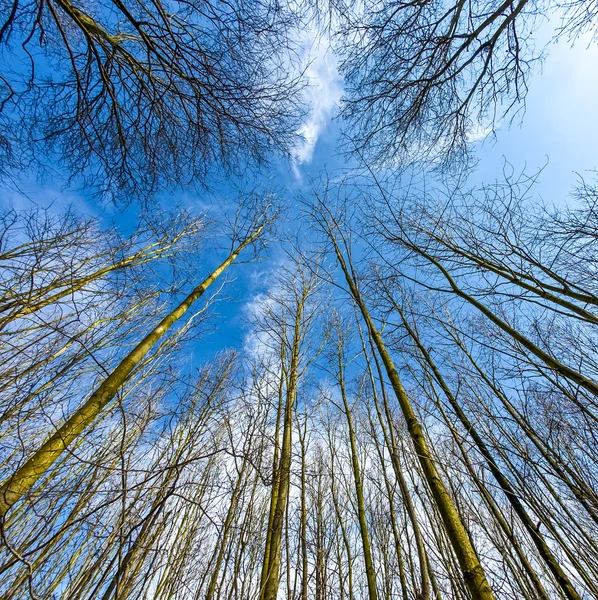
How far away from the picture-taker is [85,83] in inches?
125

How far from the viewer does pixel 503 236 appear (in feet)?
9.93

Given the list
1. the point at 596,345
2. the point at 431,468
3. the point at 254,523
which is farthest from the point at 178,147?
the point at 596,345

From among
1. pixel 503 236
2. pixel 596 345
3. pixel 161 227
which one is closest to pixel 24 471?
pixel 503 236

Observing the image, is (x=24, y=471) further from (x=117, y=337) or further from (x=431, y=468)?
(x=117, y=337)

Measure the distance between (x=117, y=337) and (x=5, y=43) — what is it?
4871 millimetres

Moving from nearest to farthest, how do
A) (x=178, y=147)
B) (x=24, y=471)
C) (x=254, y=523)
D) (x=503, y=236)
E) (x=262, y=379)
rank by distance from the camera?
(x=24, y=471)
(x=503, y=236)
(x=178, y=147)
(x=262, y=379)
(x=254, y=523)

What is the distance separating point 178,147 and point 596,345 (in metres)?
7.80

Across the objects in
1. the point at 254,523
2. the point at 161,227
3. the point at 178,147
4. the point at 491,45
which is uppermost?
the point at 161,227

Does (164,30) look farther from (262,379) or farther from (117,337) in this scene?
(117,337)

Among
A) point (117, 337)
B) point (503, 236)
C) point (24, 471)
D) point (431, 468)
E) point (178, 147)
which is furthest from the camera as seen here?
point (117, 337)

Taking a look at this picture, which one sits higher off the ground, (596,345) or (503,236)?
(596,345)

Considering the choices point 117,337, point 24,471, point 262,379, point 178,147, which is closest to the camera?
point 24,471

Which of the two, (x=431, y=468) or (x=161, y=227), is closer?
(x=431, y=468)

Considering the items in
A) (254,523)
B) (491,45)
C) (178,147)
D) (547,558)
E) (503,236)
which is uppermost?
(491,45)
